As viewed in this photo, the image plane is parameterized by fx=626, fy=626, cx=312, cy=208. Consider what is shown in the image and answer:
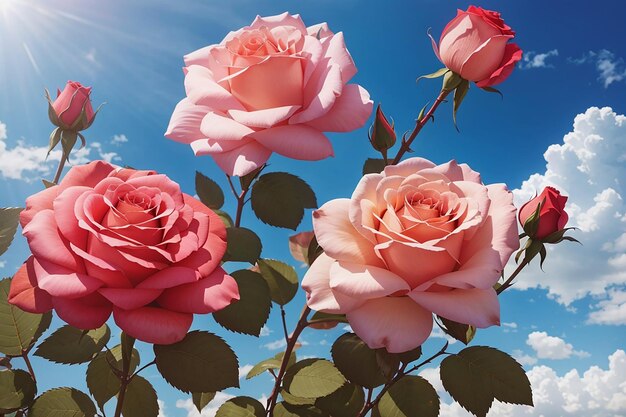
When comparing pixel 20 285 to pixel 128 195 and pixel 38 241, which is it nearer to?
pixel 38 241

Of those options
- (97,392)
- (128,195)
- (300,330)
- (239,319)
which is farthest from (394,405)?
(128,195)

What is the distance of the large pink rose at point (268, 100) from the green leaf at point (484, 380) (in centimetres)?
77

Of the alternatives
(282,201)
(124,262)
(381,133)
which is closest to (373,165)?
(381,133)

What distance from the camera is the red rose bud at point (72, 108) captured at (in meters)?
2.47

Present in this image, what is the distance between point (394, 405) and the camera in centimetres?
195

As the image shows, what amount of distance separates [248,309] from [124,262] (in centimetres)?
51

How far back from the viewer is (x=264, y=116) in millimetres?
1710

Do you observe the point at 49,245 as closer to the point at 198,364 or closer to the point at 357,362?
the point at 198,364

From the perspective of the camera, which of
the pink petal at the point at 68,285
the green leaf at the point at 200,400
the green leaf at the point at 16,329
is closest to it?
the pink petal at the point at 68,285

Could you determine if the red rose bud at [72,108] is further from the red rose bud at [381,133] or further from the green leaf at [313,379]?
the green leaf at [313,379]

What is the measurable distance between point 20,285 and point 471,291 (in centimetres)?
108

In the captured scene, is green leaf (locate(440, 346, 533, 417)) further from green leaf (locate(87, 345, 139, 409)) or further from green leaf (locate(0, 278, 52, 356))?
green leaf (locate(0, 278, 52, 356))

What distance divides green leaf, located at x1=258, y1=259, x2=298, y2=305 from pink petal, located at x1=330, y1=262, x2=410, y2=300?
32.3 inches

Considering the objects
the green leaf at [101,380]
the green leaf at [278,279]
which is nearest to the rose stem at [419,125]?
the green leaf at [278,279]
